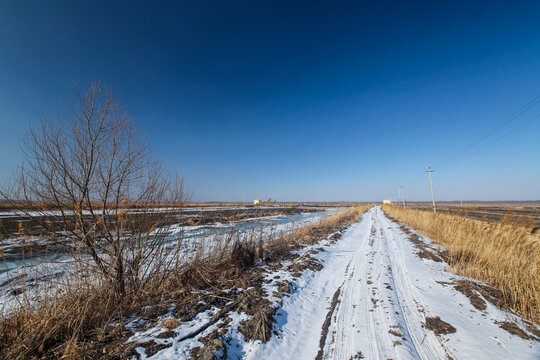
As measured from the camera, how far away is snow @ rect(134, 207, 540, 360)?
2.54 metres

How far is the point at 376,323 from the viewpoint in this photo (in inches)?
124

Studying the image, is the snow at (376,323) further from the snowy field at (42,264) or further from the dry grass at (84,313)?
the snowy field at (42,264)

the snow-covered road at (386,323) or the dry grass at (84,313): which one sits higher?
the dry grass at (84,313)

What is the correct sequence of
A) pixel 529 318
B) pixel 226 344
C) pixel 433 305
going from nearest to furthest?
pixel 226 344, pixel 529 318, pixel 433 305

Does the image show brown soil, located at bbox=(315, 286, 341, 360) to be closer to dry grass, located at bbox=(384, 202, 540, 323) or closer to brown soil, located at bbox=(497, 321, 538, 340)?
brown soil, located at bbox=(497, 321, 538, 340)

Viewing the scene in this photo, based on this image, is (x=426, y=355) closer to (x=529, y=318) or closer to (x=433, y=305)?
(x=433, y=305)

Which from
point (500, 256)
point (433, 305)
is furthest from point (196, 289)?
point (500, 256)

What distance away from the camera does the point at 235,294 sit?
12.4 feet

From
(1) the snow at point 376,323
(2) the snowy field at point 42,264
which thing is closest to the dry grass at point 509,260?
(1) the snow at point 376,323

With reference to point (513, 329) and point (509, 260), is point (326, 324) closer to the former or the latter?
point (513, 329)

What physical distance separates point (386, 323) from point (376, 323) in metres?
0.15

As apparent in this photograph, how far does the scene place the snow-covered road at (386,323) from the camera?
2.56 meters

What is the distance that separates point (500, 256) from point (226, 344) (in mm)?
6263

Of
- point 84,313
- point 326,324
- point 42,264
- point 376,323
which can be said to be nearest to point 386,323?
point 376,323
